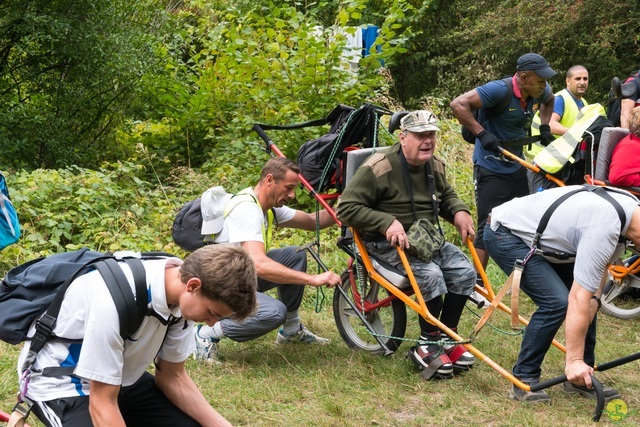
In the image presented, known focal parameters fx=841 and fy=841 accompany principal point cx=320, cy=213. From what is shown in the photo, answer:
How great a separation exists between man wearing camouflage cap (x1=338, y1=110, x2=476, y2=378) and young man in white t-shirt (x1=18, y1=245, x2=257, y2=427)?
7.64ft

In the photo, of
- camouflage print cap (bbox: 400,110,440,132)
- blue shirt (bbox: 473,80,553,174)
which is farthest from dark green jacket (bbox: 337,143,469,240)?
blue shirt (bbox: 473,80,553,174)

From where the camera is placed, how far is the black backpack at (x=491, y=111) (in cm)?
630

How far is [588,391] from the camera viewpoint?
15.6ft

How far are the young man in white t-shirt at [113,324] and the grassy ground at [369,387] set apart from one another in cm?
156

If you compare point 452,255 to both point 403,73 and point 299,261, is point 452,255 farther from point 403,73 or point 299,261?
point 403,73

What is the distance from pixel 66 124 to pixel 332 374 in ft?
24.3

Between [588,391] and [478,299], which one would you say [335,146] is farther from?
[588,391]

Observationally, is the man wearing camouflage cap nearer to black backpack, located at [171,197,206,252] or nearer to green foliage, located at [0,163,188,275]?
black backpack, located at [171,197,206,252]

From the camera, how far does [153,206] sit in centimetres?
934

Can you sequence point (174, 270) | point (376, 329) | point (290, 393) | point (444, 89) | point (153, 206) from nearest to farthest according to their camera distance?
1. point (174, 270)
2. point (290, 393)
3. point (376, 329)
4. point (153, 206)
5. point (444, 89)

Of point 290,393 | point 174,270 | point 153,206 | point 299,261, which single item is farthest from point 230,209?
point 153,206

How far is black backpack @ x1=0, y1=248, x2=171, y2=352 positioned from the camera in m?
2.76

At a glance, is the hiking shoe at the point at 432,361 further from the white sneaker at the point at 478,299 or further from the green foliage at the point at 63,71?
the green foliage at the point at 63,71

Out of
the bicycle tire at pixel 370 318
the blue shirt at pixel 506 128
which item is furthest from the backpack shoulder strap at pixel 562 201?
the blue shirt at pixel 506 128
